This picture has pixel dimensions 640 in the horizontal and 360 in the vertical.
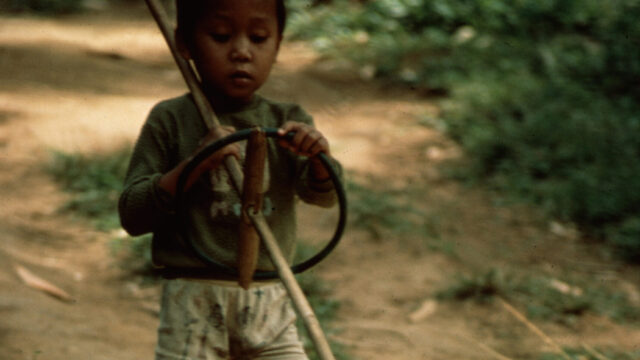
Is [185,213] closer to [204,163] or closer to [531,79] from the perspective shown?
[204,163]

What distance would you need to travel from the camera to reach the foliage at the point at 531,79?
4.76 meters

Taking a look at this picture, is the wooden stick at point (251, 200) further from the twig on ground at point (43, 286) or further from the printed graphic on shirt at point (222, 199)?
the twig on ground at point (43, 286)

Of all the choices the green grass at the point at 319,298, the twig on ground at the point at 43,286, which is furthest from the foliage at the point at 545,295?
the twig on ground at the point at 43,286

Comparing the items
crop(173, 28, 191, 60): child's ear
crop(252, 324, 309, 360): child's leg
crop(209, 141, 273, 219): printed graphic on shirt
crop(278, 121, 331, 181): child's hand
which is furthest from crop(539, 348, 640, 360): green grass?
crop(173, 28, 191, 60): child's ear

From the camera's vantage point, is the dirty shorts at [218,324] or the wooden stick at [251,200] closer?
the wooden stick at [251,200]

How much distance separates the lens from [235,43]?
181 cm

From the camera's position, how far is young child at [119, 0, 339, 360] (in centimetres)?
182

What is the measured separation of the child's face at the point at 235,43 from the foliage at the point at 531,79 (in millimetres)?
3060

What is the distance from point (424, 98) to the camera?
6.61m

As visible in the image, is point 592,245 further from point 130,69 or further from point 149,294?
point 130,69

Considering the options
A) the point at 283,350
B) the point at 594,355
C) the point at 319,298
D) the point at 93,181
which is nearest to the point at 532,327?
the point at 594,355

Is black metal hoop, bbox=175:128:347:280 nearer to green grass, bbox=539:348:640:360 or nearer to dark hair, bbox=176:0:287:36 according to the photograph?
dark hair, bbox=176:0:287:36

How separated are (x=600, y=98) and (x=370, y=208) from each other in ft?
7.77

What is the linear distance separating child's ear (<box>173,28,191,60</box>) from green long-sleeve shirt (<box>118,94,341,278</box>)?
104 millimetres
